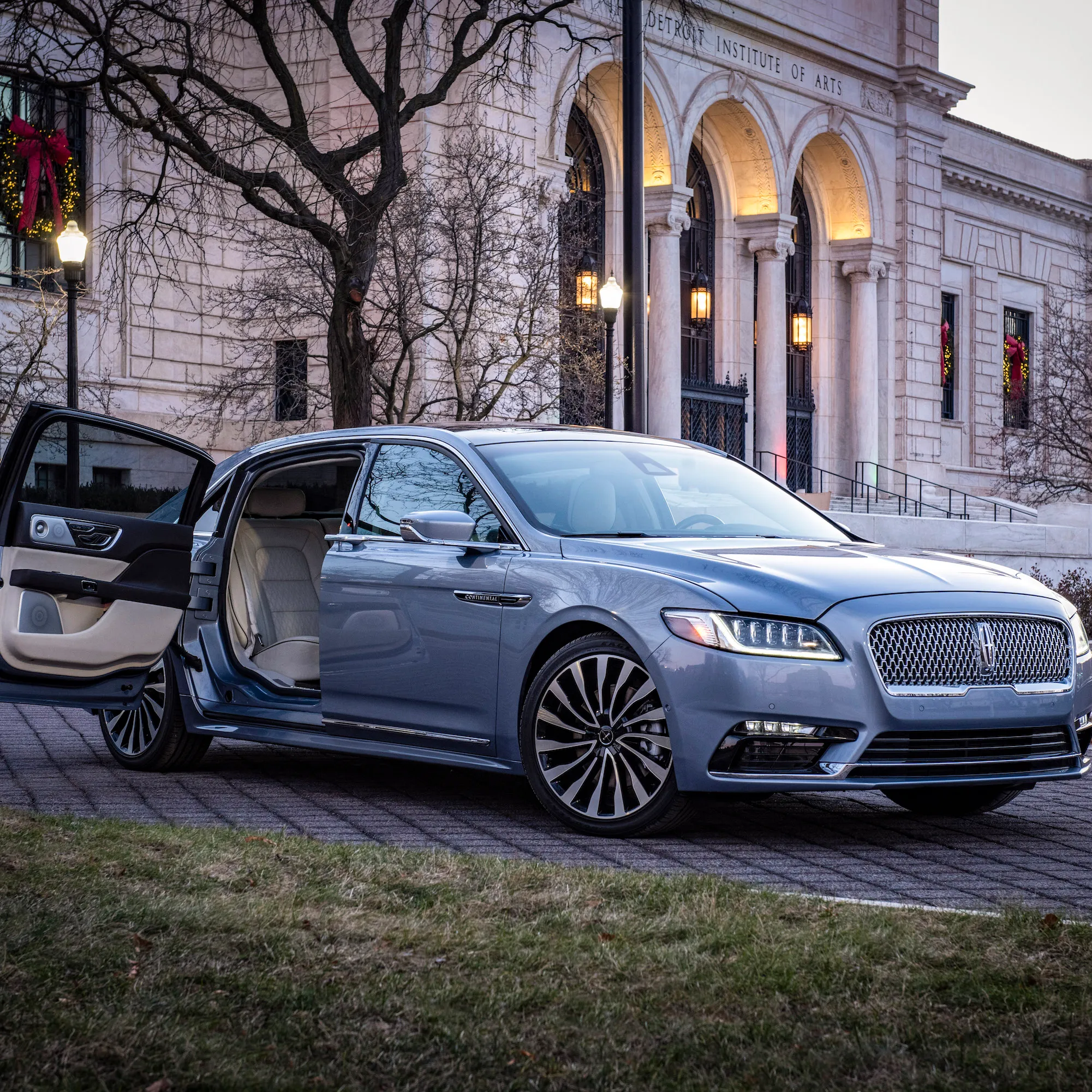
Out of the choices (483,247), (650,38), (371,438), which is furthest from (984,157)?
(371,438)

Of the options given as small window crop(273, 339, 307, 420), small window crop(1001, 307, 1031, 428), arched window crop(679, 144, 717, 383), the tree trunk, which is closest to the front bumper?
the tree trunk

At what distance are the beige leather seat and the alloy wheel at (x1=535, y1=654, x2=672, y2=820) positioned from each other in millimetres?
2383

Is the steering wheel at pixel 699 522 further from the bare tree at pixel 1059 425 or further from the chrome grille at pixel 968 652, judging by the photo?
the bare tree at pixel 1059 425

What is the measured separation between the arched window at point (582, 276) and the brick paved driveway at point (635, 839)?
15.5 meters

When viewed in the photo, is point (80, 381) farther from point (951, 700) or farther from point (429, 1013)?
point (429, 1013)

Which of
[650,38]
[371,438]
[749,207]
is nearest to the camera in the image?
[371,438]

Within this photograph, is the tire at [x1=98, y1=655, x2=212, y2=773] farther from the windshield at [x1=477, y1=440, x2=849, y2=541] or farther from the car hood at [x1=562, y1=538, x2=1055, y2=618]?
the car hood at [x1=562, y1=538, x2=1055, y2=618]

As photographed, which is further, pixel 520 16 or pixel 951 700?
pixel 520 16

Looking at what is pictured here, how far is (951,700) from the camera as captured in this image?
707 cm

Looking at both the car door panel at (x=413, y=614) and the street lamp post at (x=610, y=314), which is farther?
the street lamp post at (x=610, y=314)

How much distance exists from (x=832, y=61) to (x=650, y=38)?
26.1 ft

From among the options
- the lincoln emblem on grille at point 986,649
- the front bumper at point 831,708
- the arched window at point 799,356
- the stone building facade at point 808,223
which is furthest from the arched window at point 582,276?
the front bumper at point 831,708

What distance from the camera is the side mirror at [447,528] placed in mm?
7805

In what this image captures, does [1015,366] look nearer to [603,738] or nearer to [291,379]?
[291,379]
